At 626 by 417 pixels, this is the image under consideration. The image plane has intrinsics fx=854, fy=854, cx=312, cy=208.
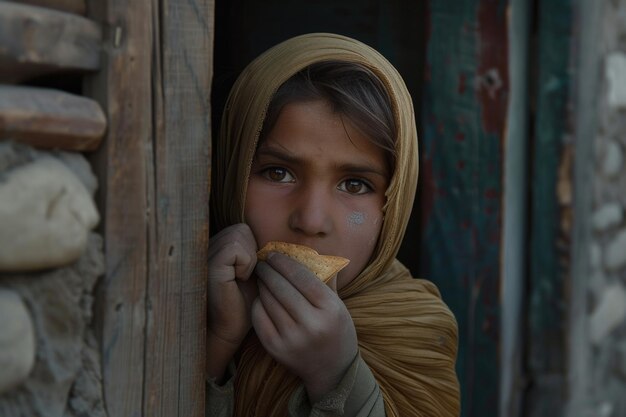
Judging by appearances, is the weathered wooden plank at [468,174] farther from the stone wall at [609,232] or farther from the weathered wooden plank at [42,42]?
the weathered wooden plank at [42,42]

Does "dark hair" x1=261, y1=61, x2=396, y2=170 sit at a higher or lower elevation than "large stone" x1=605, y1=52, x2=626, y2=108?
higher

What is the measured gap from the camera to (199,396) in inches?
65.0

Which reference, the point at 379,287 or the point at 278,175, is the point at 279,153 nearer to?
the point at 278,175

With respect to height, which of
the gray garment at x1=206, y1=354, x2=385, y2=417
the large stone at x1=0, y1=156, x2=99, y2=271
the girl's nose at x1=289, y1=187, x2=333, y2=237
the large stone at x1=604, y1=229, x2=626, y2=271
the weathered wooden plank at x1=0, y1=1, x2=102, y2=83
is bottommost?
the large stone at x1=604, y1=229, x2=626, y2=271

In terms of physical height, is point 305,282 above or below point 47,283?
below

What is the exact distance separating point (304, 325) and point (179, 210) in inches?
15.4

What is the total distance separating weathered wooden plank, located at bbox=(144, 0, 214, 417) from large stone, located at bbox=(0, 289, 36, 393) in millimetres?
281

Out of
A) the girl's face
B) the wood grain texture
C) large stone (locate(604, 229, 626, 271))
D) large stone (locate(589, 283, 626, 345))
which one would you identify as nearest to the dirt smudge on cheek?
the girl's face

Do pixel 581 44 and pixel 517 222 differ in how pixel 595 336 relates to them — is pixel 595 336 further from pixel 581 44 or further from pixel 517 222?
pixel 581 44

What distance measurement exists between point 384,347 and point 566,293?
1.36 m

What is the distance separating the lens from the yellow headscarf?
2.06m

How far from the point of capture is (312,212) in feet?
6.38

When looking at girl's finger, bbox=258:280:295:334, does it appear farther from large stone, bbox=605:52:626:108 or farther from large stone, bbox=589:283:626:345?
large stone, bbox=605:52:626:108

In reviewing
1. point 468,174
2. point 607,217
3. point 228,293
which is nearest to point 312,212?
point 228,293
